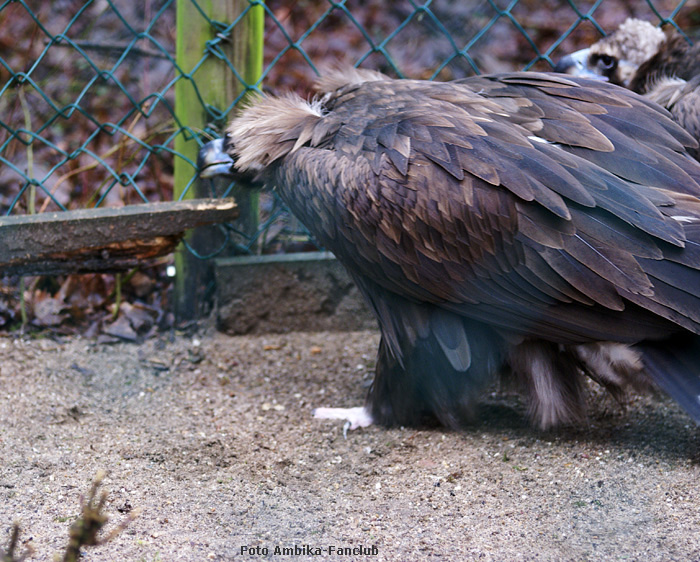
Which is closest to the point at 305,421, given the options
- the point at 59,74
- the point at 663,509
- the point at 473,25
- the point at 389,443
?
the point at 389,443

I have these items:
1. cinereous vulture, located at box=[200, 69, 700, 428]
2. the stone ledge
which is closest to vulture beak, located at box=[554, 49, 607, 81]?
cinereous vulture, located at box=[200, 69, 700, 428]

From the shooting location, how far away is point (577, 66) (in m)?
3.89

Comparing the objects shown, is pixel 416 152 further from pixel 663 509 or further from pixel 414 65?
pixel 414 65

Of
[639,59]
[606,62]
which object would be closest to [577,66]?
[606,62]

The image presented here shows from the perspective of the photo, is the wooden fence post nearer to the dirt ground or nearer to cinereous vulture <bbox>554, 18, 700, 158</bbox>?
the dirt ground

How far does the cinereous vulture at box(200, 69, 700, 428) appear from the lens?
2357 mm

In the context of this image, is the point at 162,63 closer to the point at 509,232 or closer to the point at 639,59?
the point at 639,59

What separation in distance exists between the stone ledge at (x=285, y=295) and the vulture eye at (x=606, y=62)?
1.68 meters

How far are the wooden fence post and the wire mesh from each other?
3 cm

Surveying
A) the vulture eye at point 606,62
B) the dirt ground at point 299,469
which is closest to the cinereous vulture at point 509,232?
the dirt ground at point 299,469

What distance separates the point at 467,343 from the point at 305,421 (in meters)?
0.71

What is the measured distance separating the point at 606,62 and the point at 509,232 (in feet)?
6.55

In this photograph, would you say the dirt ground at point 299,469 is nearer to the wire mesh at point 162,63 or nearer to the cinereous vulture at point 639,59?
the wire mesh at point 162,63

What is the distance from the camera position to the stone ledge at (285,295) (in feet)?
11.9
